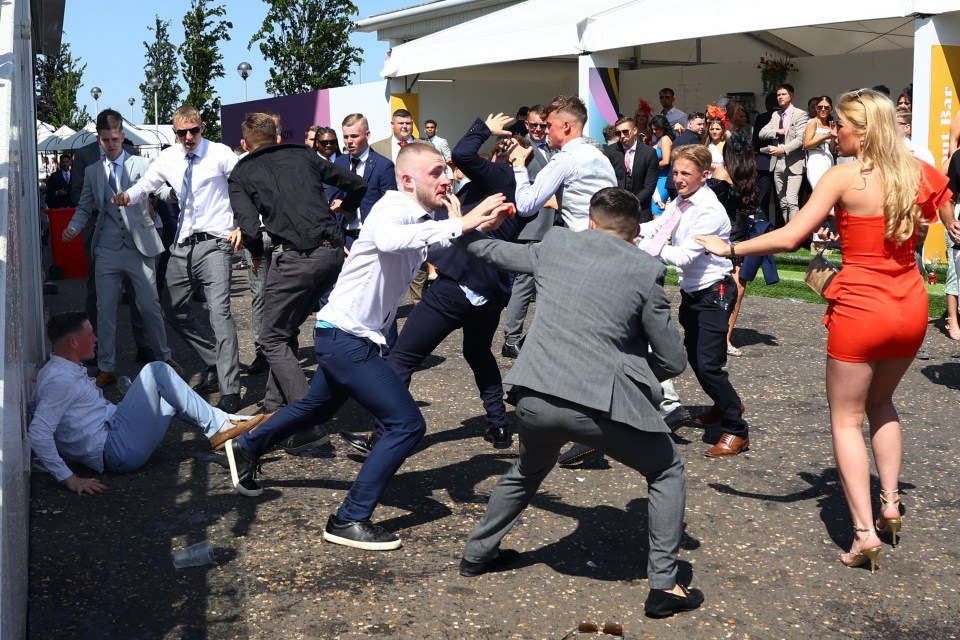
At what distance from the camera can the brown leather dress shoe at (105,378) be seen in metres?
8.17

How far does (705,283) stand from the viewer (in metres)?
6.17

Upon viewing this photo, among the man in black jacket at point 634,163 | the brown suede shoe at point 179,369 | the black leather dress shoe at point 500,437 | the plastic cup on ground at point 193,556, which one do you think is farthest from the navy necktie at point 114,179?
the man in black jacket at point 634,163

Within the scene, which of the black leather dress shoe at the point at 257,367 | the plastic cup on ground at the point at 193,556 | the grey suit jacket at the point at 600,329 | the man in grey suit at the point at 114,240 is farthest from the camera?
the black leather dress shoe at the point at 257,367

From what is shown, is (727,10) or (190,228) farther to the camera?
(727,10)

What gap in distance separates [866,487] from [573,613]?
1.46 meters

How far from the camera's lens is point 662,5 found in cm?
1374

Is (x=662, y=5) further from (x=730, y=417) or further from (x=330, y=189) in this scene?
(x=730, y=417)

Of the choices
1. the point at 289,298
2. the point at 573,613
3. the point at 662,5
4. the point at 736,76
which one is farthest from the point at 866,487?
the point at 736,76

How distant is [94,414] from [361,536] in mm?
1971

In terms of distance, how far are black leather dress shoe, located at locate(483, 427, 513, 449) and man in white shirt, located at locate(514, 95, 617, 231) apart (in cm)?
131

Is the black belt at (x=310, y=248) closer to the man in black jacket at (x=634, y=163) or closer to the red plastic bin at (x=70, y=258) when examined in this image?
the man in black jacket at (x=634, y=163)

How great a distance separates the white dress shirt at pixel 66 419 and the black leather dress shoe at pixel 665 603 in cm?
315

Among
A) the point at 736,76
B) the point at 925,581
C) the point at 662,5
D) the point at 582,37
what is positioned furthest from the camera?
the point at 736,76

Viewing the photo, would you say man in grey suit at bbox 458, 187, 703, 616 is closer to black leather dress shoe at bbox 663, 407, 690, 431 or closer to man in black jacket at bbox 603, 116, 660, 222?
black leather dress shoe at bbox 663, 407, 690, 431
